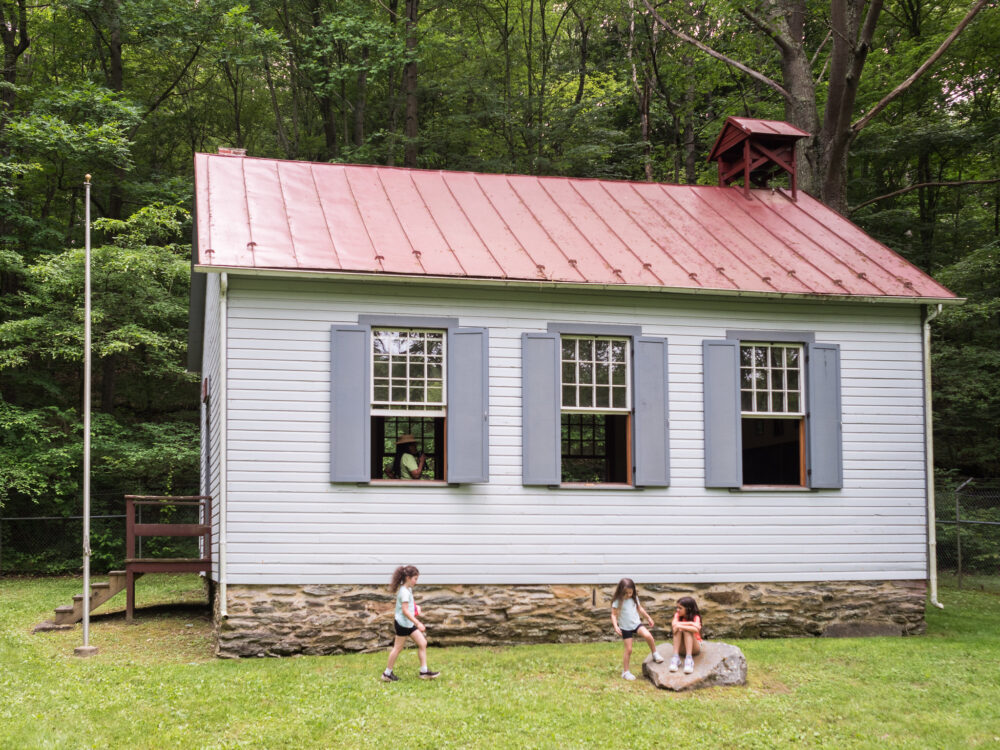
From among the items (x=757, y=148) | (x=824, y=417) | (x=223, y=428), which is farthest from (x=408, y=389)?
(x=757, y=148)

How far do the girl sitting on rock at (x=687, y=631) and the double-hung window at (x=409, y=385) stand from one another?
2.85 metres

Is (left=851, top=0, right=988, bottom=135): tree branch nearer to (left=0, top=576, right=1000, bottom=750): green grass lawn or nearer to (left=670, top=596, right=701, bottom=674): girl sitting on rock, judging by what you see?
(left=0, top=576, right=1000, bottom=750): green grass lawn

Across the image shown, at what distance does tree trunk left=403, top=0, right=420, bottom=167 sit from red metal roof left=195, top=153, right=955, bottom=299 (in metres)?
10.6

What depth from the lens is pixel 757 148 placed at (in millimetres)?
14672

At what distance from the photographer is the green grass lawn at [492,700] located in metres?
7.54

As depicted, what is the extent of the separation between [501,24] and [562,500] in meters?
20.6

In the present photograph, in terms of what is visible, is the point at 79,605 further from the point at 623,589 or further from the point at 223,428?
the point at 623,589

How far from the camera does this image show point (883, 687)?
9172 mm

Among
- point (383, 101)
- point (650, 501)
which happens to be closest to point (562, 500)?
point (650, 501)

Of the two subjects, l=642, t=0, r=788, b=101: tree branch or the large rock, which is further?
l=642, t=0, r=788, b=101: tree branch

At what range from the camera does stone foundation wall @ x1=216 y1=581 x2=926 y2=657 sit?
33.9 ft

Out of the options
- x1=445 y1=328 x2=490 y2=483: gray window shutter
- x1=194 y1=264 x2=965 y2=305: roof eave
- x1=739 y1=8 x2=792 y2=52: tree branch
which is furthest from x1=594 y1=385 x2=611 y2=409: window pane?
x1=739 y1=8 x2=792 y2=52: tree branch

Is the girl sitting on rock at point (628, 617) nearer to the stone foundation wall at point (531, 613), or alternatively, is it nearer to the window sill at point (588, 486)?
the stone foundation wall at point (531, 613)

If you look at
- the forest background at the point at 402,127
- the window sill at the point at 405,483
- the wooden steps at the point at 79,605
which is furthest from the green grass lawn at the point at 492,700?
the forest background at the point at 402,127
